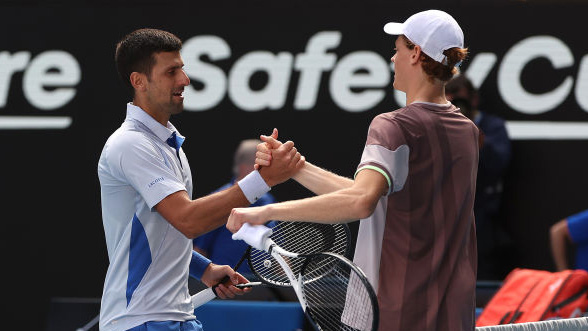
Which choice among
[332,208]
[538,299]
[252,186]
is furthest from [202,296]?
[538,299]

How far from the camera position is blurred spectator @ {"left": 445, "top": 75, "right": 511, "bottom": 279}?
6883 mm

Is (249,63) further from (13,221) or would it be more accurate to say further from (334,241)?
(334,241)

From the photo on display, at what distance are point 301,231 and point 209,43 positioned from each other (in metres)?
4.00

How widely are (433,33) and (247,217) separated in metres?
0.74

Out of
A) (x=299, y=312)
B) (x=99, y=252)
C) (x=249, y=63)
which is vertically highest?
(x=249, y=63)

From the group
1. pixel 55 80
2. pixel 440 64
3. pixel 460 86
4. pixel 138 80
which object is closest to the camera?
pixel 440 64

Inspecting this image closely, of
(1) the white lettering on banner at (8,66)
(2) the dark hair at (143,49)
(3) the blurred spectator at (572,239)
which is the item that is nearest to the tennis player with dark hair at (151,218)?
(2) the dark hair at (143,49)

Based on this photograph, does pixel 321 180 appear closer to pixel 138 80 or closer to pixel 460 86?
pixel 138 80

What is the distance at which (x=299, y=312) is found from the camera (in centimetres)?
558

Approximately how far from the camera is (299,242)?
11.6 feet

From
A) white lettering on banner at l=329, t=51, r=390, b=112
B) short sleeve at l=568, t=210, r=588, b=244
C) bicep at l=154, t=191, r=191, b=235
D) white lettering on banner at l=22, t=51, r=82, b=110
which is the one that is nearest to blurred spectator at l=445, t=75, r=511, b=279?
white lettering on banner at l=329, t=51, r=390, b=112

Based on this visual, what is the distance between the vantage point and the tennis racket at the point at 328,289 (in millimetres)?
2922

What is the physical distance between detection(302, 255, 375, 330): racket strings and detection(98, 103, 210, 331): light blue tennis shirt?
0.57 m

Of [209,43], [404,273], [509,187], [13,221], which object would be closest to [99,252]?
[13,221]
